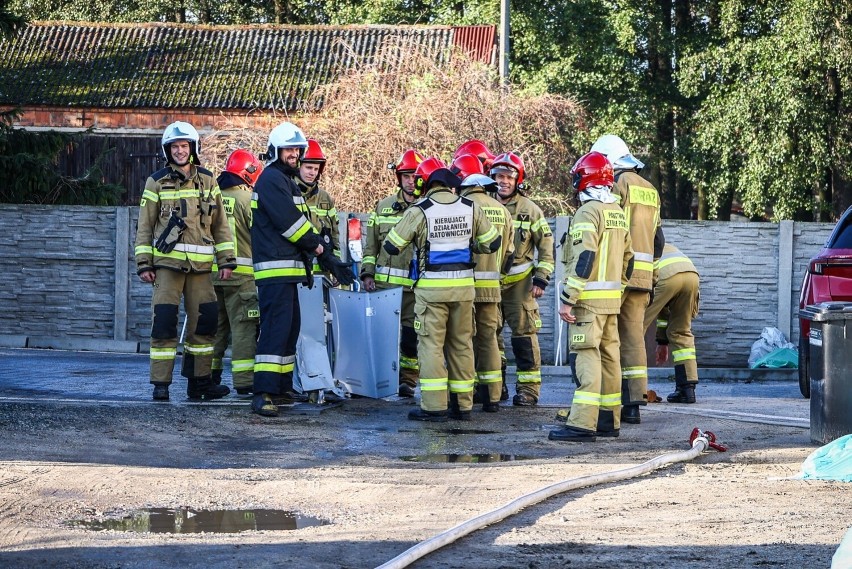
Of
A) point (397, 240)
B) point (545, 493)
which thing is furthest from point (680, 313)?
point (545, 493)

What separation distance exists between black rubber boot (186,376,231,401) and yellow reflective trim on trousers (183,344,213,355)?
0.80 ft

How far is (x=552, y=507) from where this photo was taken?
22.7 ft

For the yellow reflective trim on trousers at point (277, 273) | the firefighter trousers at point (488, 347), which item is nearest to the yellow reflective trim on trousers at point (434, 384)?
the firefighter trousers at point (488, 347)

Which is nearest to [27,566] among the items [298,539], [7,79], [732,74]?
[298,539]

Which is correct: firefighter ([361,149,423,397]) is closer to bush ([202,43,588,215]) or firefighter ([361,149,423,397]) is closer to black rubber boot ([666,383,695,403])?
black rubber boot ([666,383,695,403])

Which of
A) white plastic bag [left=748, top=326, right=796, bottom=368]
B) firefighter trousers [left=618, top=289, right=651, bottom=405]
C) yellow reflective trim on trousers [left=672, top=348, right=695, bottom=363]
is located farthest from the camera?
white plastic bag [left=748, top=326, right=796, bottom=368]

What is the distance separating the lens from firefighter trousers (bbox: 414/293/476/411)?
10352 mm

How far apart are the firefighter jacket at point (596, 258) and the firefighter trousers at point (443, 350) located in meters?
1.27

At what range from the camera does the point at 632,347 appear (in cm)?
1027

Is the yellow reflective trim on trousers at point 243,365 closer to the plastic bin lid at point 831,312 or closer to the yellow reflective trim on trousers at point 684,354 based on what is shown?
the yellow reflective trim on trousers at point 684,354

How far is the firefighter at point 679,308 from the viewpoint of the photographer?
38.6ft

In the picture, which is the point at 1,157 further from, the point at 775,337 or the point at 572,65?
the point at 572,65

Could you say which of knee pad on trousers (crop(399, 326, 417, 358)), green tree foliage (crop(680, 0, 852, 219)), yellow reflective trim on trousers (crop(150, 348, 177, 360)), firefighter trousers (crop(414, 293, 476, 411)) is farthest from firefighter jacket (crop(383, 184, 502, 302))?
green tree foliage (crop(680, 0, 852, 219))

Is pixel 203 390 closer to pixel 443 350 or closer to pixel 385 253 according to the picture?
pixel 443 350
